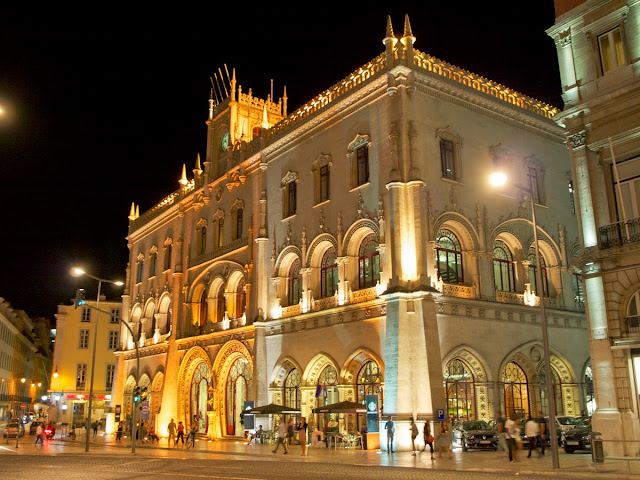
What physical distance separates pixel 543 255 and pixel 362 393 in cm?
1232

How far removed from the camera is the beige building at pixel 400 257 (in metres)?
29.3

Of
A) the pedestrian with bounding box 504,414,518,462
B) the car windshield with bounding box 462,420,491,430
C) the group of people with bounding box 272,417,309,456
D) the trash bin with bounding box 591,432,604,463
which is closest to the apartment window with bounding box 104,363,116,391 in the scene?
the group of people with bounding box 272,417,309,456

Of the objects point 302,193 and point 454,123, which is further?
point 302,193

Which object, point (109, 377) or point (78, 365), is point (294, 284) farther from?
point (78, 365)

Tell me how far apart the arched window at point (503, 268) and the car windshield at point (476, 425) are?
23.6ft

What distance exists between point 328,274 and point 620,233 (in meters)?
15.5

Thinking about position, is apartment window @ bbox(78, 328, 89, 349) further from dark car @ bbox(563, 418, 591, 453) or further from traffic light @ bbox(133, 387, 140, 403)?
dark car @ bbox(563, 418, 591, 453)

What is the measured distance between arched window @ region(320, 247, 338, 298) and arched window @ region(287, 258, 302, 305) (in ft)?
6.12

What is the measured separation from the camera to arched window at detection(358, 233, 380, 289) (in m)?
31.3

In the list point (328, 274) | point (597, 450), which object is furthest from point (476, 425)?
point (328, 274)

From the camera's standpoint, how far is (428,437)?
24.7m

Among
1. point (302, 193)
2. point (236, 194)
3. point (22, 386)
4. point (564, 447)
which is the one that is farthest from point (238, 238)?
point (22, 386)

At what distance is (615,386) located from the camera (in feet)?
71.7

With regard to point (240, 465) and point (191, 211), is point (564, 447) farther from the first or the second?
point (191, 211)
